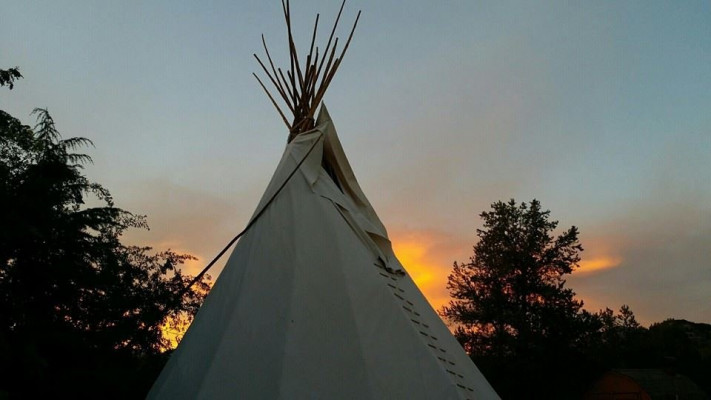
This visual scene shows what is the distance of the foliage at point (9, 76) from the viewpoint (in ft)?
12.6

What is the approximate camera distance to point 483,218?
49.5 ft

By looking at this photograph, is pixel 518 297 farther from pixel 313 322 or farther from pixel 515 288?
pixel 313 322

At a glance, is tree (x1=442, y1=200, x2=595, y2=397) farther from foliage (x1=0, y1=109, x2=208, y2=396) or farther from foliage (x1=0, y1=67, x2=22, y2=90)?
foliage (x1=0, y1=67, x2=22, y2=90)

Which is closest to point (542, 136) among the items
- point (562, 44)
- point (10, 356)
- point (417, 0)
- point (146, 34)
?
point (562, 44)

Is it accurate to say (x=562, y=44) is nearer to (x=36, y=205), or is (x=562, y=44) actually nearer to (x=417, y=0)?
(x=417, y=0)

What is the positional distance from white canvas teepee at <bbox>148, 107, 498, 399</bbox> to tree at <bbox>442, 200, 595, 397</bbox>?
960 cm

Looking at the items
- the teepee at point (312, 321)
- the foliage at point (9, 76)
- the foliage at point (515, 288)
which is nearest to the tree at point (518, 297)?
the foliage at point (515, 288)

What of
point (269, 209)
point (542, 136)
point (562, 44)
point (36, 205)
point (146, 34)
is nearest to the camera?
point (36, 205)

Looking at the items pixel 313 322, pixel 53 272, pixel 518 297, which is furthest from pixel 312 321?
pixel 518 297

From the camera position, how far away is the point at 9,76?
3869 mm

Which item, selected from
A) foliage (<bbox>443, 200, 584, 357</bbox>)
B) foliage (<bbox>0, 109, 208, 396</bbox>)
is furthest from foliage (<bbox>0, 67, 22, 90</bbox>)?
foliage (<bbox>443, 200, 584, 357</bbox>)

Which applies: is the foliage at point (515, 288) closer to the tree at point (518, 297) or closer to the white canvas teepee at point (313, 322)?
the tree at point (518, 297)

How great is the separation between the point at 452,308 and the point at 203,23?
11.0 m

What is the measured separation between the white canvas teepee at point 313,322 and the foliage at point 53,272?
3.81 feet
